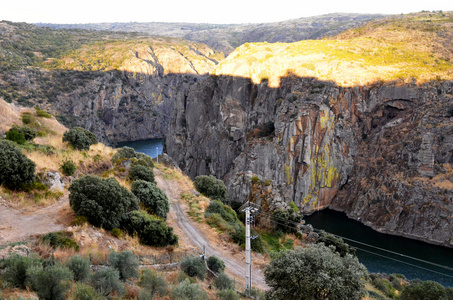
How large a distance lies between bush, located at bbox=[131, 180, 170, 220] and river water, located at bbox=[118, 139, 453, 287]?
2159 centimetres

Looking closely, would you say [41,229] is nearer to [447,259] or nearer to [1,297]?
[1,297]

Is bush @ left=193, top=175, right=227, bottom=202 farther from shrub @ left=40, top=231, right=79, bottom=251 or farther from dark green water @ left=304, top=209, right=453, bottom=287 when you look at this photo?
shrub @ left=40, top=231, right=79, bottom=251

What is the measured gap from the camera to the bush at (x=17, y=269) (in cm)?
948

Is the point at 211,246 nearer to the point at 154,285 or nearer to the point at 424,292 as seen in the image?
the point at 154,285

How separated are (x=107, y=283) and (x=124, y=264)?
183 cm

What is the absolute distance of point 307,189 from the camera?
226ft

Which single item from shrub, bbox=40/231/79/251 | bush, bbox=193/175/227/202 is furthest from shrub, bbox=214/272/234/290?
bush, bbox=193/175/227/202

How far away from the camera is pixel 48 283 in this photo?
29.7 ft

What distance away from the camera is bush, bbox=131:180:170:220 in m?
21.4

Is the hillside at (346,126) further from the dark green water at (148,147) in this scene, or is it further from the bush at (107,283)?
the bush at (107,283)

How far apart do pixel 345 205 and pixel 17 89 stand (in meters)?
105

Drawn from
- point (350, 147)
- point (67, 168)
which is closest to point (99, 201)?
point (67, 168)

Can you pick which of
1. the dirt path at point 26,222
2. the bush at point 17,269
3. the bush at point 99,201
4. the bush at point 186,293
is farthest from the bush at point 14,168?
the bush at point 186,293

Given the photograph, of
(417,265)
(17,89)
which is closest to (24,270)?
(417,265)
